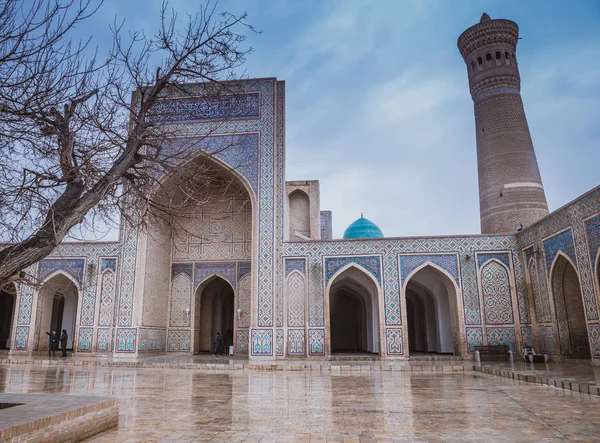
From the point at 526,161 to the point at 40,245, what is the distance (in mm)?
16143

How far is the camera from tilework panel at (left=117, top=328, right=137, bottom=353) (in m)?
12.3

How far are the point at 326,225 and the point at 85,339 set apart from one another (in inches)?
470

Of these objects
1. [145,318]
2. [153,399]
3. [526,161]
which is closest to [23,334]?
[145,318]

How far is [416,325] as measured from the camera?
57.4 feet

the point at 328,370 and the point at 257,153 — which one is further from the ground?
the point at 257,153

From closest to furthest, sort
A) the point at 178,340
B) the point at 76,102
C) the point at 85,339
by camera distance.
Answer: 1. the point at 76,102
2. the point at 85,339
3. the point at 178,340

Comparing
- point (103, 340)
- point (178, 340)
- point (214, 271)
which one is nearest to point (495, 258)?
point (214, 271)

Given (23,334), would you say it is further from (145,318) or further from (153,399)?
(153,399)

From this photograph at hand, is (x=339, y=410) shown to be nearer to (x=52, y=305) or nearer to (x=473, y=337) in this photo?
(x=473, y=337)

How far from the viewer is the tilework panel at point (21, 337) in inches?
521

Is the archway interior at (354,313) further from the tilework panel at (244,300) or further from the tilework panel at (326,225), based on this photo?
the tilework panel at (326,225)

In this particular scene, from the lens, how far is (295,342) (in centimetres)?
1234

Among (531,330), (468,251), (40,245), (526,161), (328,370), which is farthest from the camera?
(526,161)

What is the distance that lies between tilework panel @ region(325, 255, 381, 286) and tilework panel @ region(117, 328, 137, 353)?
16.2 feet
